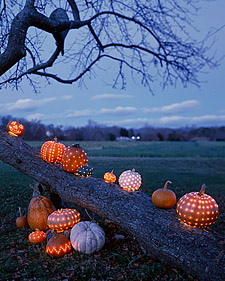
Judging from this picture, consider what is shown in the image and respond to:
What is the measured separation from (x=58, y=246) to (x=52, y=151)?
249 centimetres

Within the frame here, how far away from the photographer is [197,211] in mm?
4016

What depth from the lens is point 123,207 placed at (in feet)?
15.6

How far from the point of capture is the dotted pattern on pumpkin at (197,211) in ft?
13.2

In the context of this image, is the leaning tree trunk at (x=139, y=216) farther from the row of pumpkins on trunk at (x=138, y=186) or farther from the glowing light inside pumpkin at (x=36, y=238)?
the glowing light inside pumpkin at (x=36, y=238)

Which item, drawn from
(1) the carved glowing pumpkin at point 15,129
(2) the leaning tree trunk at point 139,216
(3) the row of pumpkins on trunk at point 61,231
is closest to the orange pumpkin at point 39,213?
(3) the row of pumpkins on trunk at point 61,231

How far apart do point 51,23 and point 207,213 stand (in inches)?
249

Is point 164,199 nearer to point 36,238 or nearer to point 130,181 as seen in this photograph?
point 130,181

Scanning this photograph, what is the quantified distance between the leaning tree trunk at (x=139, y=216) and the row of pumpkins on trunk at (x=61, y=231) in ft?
1.30

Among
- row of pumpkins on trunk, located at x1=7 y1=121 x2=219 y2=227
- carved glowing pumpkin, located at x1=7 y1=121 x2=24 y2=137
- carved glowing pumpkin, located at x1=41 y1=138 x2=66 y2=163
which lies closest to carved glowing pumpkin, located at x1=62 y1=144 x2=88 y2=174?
row of pumpkins on trunk, located at x1=7 y1=121 x2=219 y2=227

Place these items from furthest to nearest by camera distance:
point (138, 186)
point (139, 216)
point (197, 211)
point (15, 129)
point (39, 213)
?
point (15, 129) < point (39, 213) < point (138, 186) < point (139, 216) < point (197, 211)

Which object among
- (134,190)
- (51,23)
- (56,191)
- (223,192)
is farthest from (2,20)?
(223,192)

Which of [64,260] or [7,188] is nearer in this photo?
[64,260]

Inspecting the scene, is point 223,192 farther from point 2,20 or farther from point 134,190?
point 2,20

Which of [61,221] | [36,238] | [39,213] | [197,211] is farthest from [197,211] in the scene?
[39,213]
